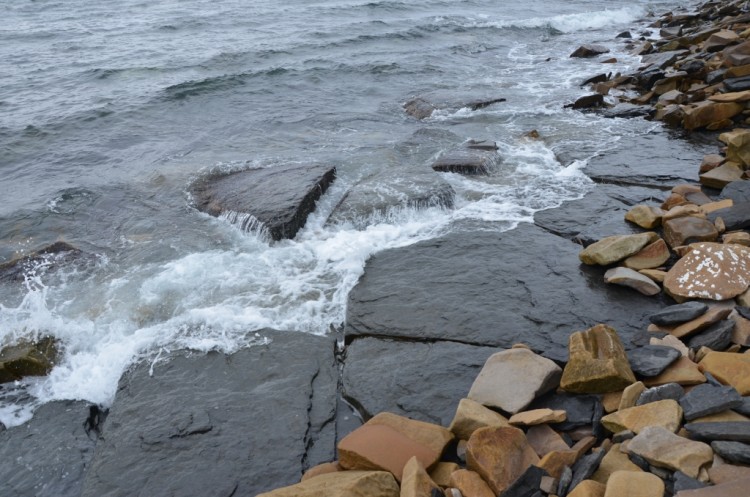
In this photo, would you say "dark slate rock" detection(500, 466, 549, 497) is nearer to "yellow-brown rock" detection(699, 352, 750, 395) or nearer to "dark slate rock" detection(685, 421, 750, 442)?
"dark slate rock" detection(685, 421, 750, 442)

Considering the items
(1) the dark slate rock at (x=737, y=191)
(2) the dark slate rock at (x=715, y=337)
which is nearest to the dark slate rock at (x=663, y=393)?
(2) the dark slate rock at (x=715, y=337)

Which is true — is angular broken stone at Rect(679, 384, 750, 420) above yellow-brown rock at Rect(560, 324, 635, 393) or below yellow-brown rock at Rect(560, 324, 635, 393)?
above

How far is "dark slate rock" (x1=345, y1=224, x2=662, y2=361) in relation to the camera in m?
5.14

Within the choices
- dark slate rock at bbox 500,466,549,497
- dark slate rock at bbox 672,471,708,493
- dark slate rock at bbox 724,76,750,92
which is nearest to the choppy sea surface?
dark slate rock at bbox 724,76,750,92

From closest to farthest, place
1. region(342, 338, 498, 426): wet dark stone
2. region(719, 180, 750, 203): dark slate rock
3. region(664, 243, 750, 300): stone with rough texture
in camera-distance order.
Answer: region(342, 338, 498, 426): wet dark stone → region(664, 243, 750, 300): stone with rough texture → region(719, 180, 750, 203): dark slate rock

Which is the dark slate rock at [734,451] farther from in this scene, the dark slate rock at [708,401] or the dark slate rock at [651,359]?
the dark slate rock at [651,359]

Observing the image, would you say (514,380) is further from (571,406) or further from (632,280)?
(632,280)

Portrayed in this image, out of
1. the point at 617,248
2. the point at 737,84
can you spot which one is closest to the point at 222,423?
the point at 617,248

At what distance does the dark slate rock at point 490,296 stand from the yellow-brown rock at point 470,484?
165 centimetres

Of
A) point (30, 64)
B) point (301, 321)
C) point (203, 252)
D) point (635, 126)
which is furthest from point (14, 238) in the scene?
point (30, 64)

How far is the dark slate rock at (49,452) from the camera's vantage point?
4332 millimetres

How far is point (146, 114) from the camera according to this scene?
13906 mm

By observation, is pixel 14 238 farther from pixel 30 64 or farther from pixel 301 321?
pixel 30 64

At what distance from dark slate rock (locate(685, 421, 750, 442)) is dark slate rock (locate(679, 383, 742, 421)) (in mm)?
111
